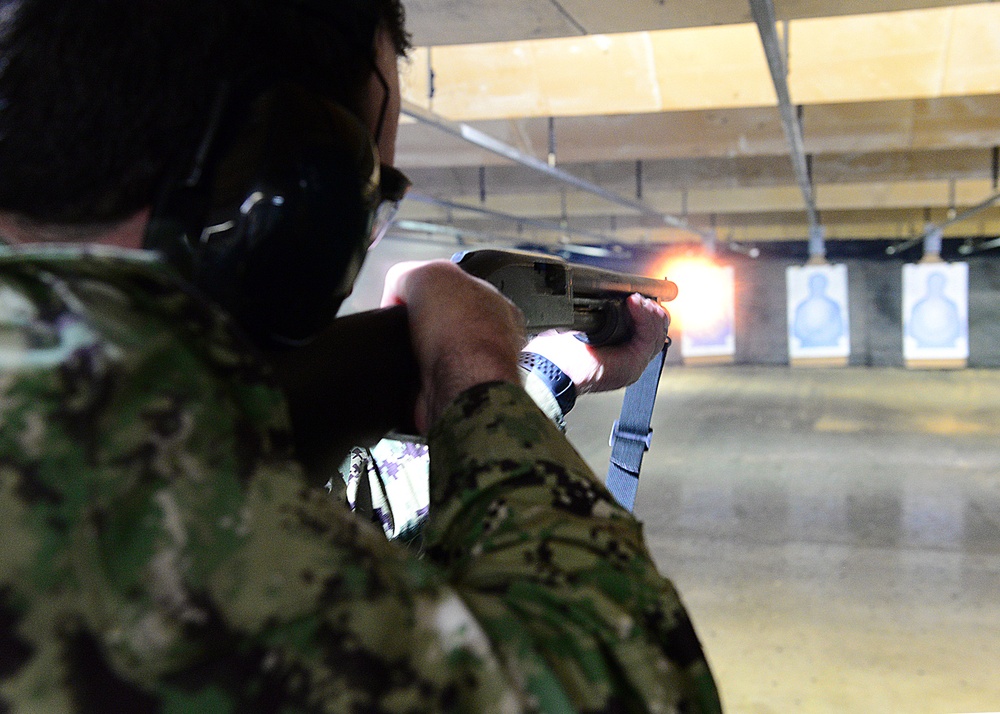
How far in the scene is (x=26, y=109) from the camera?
0.38 metres

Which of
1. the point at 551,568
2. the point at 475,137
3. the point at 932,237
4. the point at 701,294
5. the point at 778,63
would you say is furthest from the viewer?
the point at 701,294

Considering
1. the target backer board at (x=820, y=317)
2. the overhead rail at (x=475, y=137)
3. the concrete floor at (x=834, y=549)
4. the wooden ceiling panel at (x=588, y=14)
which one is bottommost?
the concrete floor at (x=834, y=549)

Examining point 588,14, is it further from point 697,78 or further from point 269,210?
point 269,210

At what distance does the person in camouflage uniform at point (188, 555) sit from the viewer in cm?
27

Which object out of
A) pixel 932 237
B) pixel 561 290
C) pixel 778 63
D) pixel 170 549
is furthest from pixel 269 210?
pixel 932 237

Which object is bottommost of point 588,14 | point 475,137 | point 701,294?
point 701,294

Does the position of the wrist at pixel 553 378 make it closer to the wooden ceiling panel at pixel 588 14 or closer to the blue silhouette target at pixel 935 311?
the wooden ceiling panel at pixel 588 14

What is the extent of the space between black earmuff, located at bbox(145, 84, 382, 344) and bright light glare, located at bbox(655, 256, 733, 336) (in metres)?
13.3

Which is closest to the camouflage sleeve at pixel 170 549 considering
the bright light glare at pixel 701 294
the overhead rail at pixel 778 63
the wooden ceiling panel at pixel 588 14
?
the overhead rail at pixel 778 63

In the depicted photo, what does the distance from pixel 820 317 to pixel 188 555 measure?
45.9 ft

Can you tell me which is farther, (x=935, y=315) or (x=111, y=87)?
(x=935, y=315)

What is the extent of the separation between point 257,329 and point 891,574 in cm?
359

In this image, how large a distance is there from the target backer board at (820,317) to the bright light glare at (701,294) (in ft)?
3.74

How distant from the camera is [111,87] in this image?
0.38 metres
